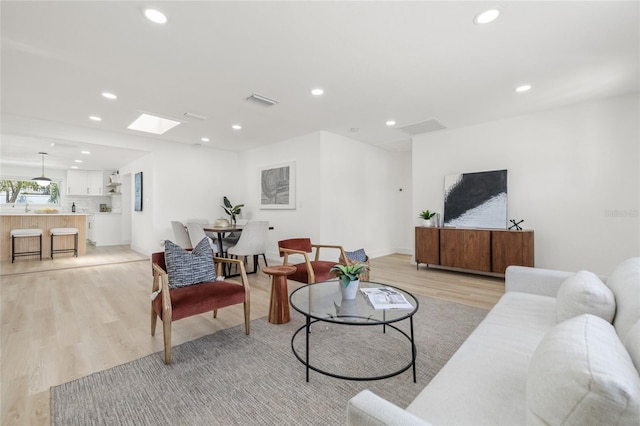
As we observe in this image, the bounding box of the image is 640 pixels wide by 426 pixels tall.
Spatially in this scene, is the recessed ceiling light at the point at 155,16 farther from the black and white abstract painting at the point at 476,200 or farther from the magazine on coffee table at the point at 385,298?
the black and white abstract painting at the point at 476,200

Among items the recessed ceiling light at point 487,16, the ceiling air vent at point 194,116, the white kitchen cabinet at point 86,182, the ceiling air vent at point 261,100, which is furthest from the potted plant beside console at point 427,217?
the white kitchen cabinet at point 86,182

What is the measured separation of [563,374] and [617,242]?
14.5 ft

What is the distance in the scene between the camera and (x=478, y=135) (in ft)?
15.6

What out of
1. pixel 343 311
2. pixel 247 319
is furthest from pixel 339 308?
pixel 247 319

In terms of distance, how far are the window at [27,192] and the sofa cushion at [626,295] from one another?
41.6ft

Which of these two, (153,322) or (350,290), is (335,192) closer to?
(350,290)

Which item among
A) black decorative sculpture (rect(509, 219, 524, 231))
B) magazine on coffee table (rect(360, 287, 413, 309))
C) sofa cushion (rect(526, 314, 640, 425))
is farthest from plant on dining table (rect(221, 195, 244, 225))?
sofa cushion (rect(526, 314, 640, 425))

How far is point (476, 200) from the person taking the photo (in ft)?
15.3

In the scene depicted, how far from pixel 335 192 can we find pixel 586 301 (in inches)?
171

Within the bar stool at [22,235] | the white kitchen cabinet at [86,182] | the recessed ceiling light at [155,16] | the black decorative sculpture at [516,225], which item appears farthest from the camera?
the white kitchen cabinet at [86,182]

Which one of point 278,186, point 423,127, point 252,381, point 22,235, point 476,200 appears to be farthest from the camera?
point 278,186

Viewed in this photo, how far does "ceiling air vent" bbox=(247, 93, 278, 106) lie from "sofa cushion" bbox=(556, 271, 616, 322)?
11.6 ft

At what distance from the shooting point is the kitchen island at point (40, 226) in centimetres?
587

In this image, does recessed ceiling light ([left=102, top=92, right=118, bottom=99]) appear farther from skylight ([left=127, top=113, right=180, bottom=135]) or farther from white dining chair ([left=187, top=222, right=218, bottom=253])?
white dining chair ([left=187, top=222, right=218, bottom=253])
